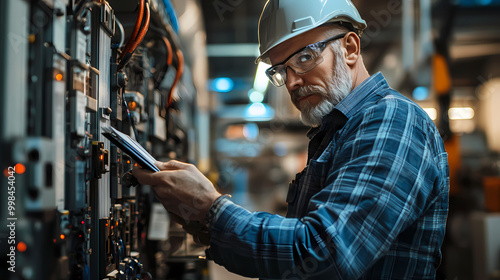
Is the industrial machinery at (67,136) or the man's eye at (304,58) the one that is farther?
the man's eye at (304,58)

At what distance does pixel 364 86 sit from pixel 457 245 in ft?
14.6

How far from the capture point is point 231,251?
106 centimetres

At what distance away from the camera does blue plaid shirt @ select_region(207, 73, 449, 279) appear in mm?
1004

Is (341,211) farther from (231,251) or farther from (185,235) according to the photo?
(185,235)

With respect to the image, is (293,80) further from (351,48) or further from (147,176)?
(147,176)

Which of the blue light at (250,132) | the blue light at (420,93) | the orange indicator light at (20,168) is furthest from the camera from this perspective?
the blue light at (250,132)

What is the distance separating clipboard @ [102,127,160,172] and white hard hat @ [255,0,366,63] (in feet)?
1.88

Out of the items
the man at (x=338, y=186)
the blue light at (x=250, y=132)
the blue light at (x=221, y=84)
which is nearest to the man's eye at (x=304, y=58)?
the man at (x=338, y=186)

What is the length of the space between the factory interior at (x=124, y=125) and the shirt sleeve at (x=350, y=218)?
402 millimetres

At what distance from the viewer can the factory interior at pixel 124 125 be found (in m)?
0.88

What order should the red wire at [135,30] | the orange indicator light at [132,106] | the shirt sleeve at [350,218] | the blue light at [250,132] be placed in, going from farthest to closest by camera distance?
1. the blue light at [250,132]
2. the orange indicator light at [132,106]
3. the red wire at [135,30]
4. the shirt sleeve at [350,218]

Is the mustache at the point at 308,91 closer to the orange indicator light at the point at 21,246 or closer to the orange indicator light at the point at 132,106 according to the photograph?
the orange indicator light at the point at 132,106

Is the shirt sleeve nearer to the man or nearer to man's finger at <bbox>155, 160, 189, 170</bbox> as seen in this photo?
the man

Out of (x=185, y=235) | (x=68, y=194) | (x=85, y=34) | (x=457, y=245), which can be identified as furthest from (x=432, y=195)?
(x=457, y=245)
